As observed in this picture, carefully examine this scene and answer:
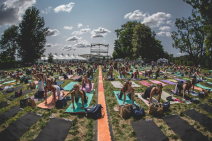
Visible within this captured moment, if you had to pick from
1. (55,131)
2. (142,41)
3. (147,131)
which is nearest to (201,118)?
(147,131)

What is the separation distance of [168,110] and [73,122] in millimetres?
4976

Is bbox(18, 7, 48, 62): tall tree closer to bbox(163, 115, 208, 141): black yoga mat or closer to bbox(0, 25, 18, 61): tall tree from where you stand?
bbox(0, 25, 18, 61): tall tree

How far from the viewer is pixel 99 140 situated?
4.07m

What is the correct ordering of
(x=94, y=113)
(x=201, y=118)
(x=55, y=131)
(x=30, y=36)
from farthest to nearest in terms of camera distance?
(x=30, y=36)
(x=94, y=113)
(x=201, y=118)
(x=55, y=131)

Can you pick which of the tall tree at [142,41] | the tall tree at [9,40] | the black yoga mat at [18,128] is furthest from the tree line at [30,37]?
the black yoga mat at [18,128]

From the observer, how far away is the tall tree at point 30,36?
33500 millimetres

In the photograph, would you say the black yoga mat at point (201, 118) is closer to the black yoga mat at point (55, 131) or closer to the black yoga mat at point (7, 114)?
the black yoga mat at point (55, 131)

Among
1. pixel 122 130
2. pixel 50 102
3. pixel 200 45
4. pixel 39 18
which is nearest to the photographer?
pixel 122 130

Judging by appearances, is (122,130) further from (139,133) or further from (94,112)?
(94,112)

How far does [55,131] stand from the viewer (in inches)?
165

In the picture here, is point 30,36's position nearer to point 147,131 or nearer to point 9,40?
point 9,40

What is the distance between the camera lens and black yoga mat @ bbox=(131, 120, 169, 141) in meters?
3.91

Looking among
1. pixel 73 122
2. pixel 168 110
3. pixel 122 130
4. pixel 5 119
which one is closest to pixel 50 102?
pixel 5 119

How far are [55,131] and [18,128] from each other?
4.92 feet
